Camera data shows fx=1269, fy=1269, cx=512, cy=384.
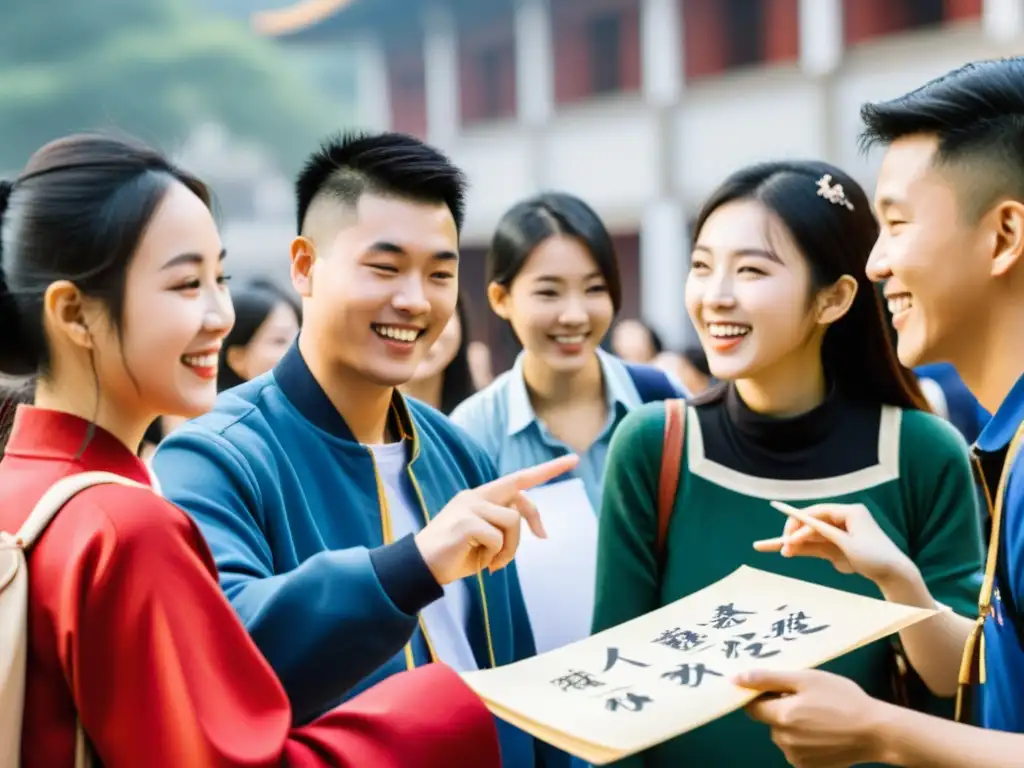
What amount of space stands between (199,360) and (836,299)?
1.25 metres

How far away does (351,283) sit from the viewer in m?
2.05

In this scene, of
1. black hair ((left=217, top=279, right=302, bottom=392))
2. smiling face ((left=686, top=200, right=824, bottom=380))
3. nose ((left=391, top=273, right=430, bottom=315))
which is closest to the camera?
nose ((left=391, top=273, right=430, bottom=315))

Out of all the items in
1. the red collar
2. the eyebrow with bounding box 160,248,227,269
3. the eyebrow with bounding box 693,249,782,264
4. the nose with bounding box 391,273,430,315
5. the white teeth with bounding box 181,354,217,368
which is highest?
the eyebrow with bounding box 160,248,227,269

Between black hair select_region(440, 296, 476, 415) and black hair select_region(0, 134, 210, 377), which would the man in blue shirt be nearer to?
black hair select_region(0, 134, 210, 377)

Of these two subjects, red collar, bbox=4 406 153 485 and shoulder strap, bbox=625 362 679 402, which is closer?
red collar, bbox=4 406 153 485

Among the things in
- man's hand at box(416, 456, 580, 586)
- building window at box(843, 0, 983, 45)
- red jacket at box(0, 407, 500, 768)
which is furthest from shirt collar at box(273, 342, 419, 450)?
building window at box(843, 0, 983, 45)

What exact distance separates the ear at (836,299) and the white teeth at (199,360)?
3.90ft

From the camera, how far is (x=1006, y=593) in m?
1.71

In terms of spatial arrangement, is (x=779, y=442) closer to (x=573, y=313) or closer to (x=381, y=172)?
(x=381, y=172)

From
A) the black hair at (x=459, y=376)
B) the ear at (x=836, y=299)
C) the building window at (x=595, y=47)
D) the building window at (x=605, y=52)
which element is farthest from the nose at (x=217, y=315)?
the building window at (x=605, y=52)

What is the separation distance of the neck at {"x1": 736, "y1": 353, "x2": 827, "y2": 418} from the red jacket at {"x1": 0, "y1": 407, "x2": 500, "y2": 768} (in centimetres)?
120

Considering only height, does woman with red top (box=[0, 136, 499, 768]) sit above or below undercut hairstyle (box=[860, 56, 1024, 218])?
below

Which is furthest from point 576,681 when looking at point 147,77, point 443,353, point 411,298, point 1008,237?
point 147,77

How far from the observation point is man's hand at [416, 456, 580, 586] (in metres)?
1.66
